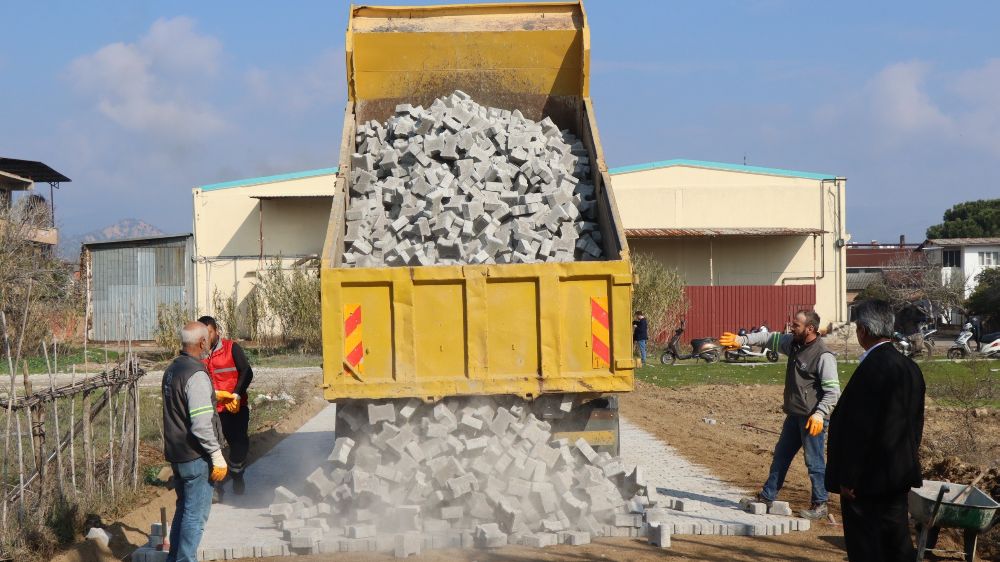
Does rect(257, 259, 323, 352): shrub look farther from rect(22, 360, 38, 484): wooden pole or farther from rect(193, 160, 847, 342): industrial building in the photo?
rect(22, 360, 38, 484): wooden pole

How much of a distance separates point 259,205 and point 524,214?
29596 millimetres

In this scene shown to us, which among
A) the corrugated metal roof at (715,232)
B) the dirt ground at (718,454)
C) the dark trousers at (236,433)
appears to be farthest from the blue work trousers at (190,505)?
the corrugated metal roof at (715,232)

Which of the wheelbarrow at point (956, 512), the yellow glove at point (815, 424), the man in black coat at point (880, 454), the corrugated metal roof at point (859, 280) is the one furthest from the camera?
the corrugated metal roof at point (859, 280)

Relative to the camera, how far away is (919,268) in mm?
46594

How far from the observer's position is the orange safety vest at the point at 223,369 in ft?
29.2

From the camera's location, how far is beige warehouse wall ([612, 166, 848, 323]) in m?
36.3

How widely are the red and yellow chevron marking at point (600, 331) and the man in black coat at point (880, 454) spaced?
108 inches

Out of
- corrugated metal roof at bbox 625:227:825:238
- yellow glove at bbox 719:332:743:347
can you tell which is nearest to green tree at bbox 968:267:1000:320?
corrugated metal roof at bbox 625:227:825:238

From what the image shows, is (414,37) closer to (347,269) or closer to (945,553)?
(347,269)

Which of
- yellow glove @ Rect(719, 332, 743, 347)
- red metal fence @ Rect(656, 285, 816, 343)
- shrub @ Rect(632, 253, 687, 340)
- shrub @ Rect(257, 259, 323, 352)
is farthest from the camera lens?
red metal fence @ Rect(656, 285, 816, 343)

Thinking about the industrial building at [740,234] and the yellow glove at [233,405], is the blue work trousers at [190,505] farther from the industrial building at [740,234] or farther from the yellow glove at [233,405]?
the industrial building at [740,234]

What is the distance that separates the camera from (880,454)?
492 centimetres

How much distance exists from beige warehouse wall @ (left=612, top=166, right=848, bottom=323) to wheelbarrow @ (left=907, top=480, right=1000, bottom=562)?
1170 inches

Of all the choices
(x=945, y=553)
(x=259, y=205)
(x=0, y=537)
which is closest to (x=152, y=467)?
(x=0, y=537)
